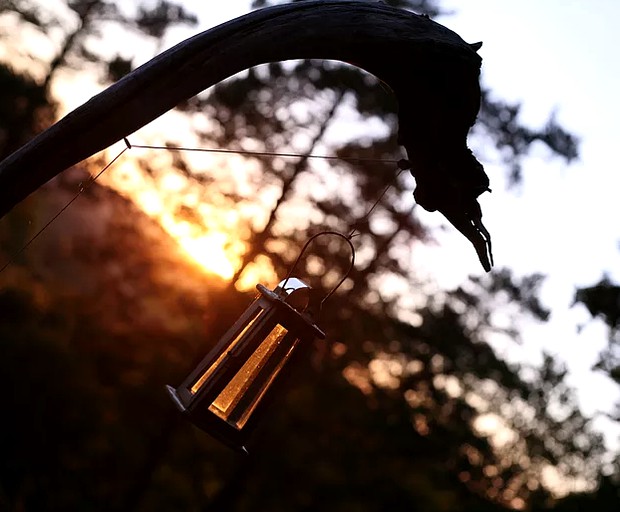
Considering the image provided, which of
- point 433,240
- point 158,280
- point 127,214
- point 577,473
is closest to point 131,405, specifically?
point 158,280

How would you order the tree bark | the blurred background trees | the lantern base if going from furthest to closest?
the blurred background trees
the lantern base
the tree bark

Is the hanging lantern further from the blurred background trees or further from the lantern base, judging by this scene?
the blurred background trees

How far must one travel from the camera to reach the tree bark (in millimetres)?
1590

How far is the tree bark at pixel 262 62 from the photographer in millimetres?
1590

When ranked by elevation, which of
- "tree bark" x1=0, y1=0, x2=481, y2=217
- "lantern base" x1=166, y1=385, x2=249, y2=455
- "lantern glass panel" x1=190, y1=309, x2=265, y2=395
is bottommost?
"lantern base" x1=166, y1=385, x2=249, y2=455

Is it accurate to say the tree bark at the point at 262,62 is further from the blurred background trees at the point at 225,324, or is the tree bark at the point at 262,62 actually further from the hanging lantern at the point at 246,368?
the blurred background trees at the point at 225,324

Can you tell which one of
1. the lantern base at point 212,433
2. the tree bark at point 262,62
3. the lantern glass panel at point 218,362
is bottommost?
the lantern base at point 212,433

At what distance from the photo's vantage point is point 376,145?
1155 cm

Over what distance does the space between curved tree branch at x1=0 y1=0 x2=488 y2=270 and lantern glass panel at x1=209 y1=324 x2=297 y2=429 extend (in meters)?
0.84

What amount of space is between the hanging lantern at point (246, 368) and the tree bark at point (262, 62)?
834 millimetres

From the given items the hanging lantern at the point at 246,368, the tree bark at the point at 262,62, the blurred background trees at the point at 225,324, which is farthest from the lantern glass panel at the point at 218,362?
the blurred background trees at the point at 225,324

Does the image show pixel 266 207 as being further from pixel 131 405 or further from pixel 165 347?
pixel 131 405

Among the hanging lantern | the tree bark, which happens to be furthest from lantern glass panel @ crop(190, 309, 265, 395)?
the tree bark

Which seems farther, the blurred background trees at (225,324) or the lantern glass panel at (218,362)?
the blurred background trees at (225,324)
